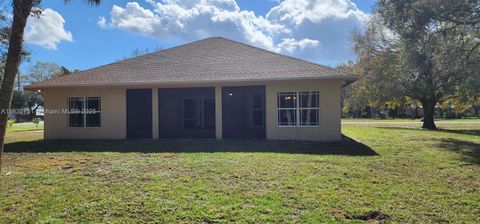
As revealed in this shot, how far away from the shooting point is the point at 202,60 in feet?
55.0

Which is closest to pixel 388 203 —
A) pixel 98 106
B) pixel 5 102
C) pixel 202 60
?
pixel 5 102

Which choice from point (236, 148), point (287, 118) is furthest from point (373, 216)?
point (287, 118)

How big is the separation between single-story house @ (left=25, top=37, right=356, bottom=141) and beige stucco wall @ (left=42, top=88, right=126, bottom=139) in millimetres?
45

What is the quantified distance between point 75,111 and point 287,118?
9725mm

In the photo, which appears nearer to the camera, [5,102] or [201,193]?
[5,102]

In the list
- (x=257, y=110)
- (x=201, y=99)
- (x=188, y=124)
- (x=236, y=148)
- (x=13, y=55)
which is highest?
(x=13, y=55)

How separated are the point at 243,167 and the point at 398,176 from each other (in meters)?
3.44

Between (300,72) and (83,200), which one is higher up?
(300,72)

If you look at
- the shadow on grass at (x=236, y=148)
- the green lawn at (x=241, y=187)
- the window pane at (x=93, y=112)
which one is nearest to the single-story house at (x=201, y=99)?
the window pane at (x=93, y=112)

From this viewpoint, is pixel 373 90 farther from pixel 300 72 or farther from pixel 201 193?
pixel 201 193

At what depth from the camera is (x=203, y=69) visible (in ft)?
50.8

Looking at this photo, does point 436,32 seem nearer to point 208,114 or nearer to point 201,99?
point 208,114

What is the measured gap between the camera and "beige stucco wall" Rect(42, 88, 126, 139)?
621 inches

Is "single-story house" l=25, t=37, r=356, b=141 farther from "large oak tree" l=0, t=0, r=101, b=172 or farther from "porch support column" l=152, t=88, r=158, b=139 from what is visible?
"large oak tree" l=0, t=0, r=101, b=172
